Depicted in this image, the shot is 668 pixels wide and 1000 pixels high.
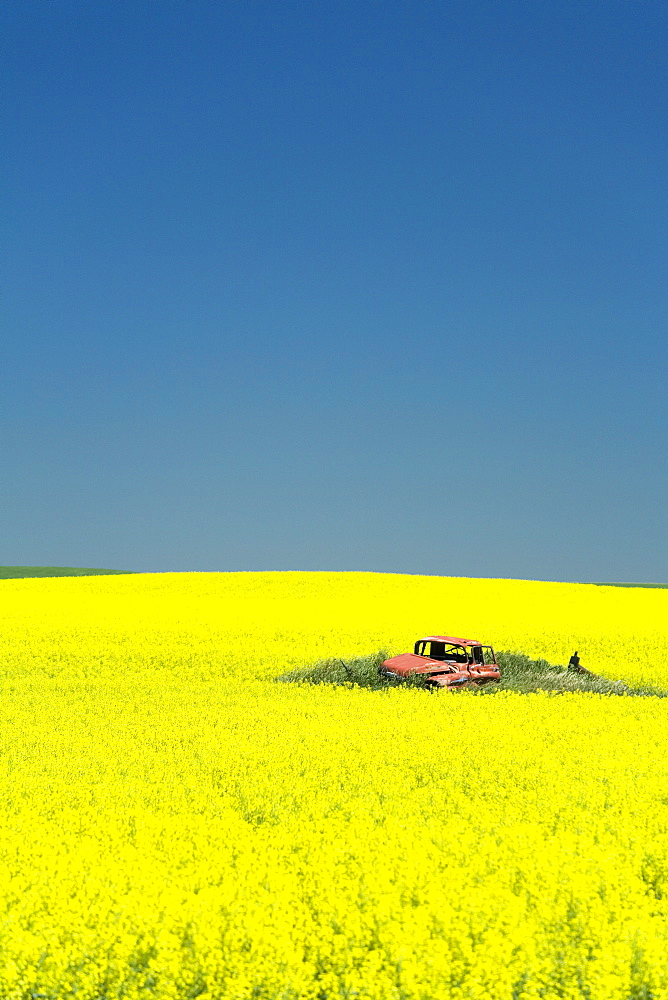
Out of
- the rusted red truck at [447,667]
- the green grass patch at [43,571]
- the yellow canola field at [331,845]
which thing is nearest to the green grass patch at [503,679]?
the rusted red truck at [447,667]

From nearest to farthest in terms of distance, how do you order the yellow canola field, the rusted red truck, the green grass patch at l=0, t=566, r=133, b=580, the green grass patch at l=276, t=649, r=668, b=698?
Result: the yellow canola field → the rusted red truck → the green grass patch at l=276, t=649, r=668, b=698 → the green grass patch at l=0, t=566, r=133, b=580

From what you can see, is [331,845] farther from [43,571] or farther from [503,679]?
[43,571]

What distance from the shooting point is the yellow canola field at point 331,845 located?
6676mm

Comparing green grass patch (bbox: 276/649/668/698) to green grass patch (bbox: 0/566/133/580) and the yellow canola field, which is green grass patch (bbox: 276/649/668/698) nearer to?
the yellow canola field

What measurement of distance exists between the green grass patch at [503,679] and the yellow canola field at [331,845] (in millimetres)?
1346

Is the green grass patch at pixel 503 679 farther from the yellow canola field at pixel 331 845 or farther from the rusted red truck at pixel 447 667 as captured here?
the yellow canola field at pixel 331 845

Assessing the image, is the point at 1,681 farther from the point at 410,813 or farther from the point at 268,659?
the point at 410,813

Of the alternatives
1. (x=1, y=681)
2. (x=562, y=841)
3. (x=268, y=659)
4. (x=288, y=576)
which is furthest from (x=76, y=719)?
(x=288, y=576)

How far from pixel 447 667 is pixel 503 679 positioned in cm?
215

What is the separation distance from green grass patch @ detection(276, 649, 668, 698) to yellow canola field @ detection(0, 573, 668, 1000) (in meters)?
1.35

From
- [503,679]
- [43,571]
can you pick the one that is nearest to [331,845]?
[503,679]

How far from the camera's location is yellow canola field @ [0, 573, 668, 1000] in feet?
21.9

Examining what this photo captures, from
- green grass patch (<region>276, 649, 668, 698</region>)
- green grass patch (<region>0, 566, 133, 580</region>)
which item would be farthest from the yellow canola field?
green grass patch (<region>0, 566, 133, 580</region>)

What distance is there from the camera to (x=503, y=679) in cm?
2417
